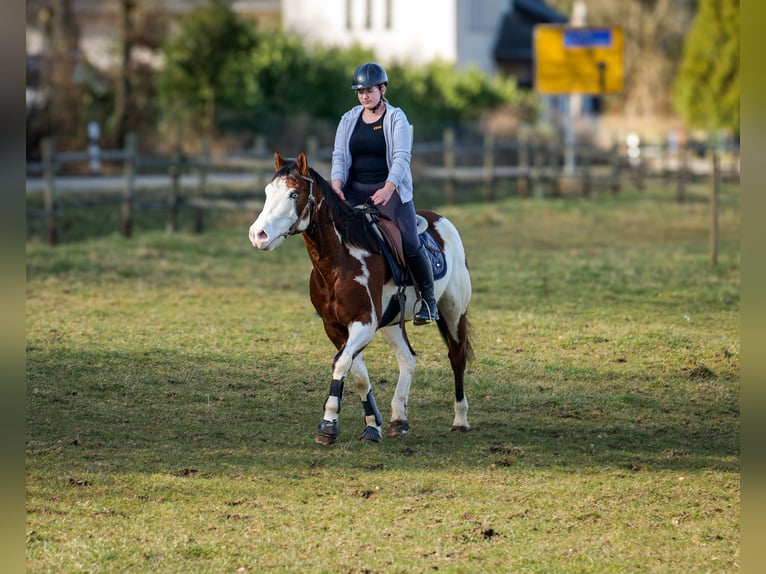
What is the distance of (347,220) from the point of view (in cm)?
775

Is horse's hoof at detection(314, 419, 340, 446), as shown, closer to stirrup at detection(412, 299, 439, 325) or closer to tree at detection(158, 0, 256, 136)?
stirrup at detection(412, 299, 439, 325)

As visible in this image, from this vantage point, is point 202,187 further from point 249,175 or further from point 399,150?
point 399,150

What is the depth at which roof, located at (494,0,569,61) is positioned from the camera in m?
50.2

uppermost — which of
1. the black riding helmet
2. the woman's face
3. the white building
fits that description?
the white building

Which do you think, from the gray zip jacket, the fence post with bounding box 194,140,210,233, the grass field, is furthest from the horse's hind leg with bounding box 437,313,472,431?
the fence post with bounding box 194,140,210,233

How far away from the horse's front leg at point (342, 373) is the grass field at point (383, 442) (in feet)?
0.43

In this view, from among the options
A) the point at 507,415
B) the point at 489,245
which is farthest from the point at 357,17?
the point at 507,415

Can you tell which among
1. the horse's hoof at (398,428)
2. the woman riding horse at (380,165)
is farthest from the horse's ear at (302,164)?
the horse's hoof at (398,428)

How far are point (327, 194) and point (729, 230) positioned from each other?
18012 millimetres

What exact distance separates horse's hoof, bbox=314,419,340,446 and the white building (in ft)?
126

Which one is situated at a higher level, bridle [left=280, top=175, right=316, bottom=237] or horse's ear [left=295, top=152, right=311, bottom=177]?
horse's ear [left=295, top=152, right=311, bottom=177]

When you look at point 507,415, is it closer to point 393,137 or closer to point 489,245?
point 393,137

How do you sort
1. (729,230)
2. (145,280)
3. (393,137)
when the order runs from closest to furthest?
(393,137), (145,280), (729,230)
